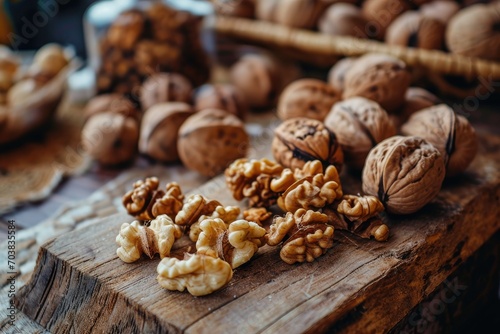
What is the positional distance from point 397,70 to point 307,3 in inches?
26.9

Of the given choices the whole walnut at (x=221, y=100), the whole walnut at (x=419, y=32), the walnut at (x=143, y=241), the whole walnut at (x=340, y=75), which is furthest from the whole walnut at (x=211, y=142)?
the whole walnut at (x=419, y=32)

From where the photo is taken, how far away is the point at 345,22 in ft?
6.09

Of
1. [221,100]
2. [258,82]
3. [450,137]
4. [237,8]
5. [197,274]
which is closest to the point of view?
[197,274]

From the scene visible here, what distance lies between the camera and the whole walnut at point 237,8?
84.2 inches

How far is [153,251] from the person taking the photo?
0.97 metres

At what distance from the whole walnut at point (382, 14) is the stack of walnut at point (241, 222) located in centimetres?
92

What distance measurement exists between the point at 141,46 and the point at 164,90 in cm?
24

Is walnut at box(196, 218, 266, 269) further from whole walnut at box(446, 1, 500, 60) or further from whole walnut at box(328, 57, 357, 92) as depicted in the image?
whole walnut at box(446, 1, 500, 60)

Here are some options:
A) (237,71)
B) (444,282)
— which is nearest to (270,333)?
(444,282)

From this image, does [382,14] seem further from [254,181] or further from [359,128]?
[254,181]

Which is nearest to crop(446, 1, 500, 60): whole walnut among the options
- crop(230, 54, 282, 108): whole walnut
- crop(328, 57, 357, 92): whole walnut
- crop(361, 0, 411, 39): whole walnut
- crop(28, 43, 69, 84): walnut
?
crop(361, 0, 411, 39): whole walnut

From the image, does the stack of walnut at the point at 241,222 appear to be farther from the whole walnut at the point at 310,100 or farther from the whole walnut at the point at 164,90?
the whole walnut at the point at 164,90

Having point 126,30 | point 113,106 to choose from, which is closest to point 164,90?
point 113,106

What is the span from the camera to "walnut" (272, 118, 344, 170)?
1.16 meters
